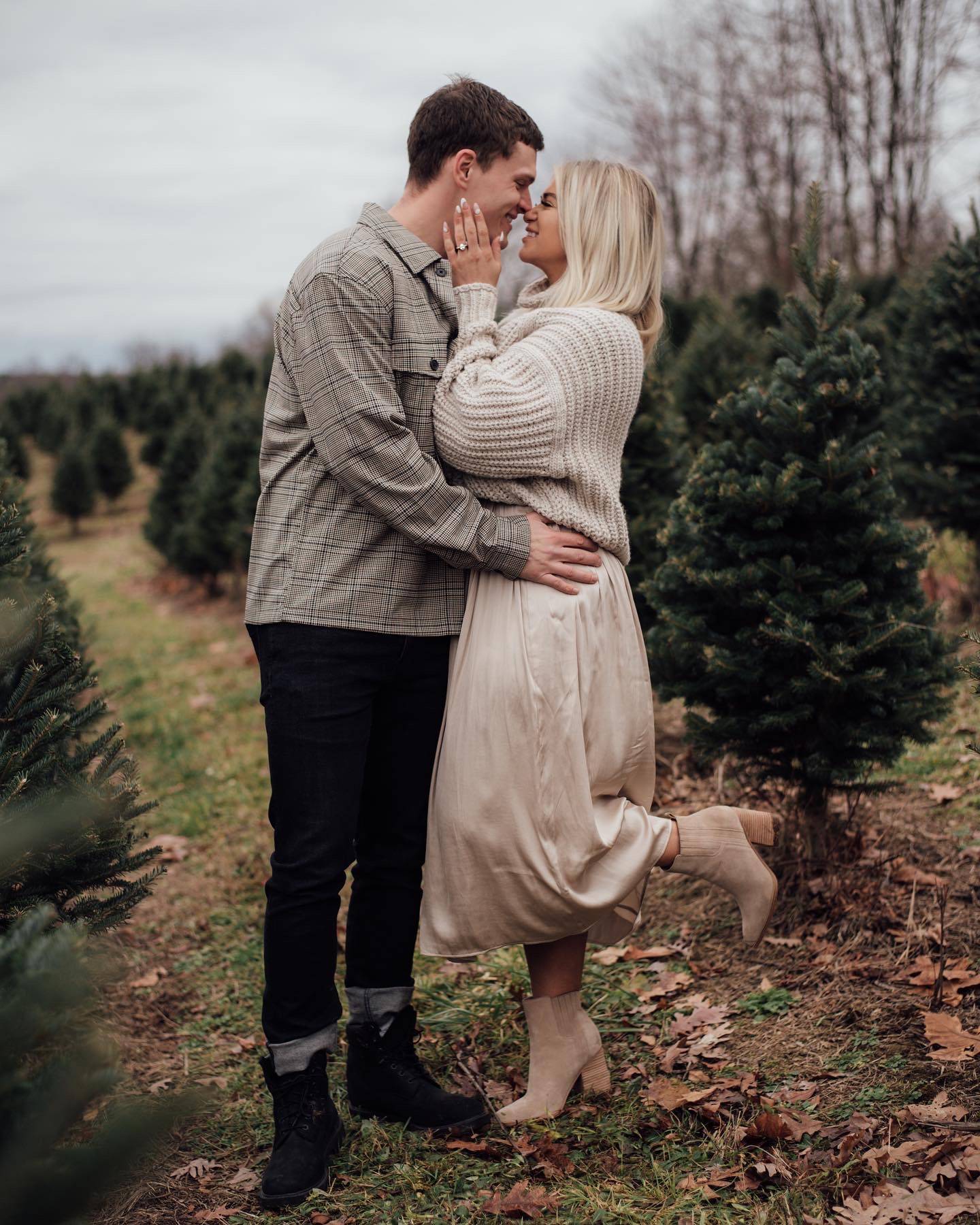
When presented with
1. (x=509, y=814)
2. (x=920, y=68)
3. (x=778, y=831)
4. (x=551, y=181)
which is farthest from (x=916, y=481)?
(x=920, y=68)

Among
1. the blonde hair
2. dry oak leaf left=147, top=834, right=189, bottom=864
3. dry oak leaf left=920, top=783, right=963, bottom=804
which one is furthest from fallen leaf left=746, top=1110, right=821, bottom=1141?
dry oak leaf left=147, top=834, right=189, bottom=864

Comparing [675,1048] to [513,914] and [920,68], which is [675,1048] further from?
[920,68]

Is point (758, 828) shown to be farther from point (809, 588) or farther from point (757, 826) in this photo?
point (809, 588)

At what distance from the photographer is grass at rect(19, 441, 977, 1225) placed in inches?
96.7

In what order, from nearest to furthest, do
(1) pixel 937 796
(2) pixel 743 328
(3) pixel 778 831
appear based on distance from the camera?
(3) pixel 778 831, (1) pixel 937 796, (2) pixel 743 328

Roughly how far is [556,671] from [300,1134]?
49.3 inches

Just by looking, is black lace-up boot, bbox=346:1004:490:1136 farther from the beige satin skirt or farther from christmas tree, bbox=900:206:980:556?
christmas tree, bbox=900:206:980:556

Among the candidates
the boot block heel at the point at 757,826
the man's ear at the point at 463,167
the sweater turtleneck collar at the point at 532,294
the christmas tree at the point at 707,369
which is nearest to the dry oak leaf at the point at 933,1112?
the boot block heel at the point at 757,826

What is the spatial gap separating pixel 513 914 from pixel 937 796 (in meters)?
2.46

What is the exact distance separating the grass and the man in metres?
0.21

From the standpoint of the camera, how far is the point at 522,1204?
2.38m

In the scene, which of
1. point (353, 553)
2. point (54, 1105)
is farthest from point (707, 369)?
point (54, 1105)

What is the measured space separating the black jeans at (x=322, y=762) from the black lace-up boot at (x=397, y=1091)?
215mm

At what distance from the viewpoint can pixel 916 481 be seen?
646 cm
